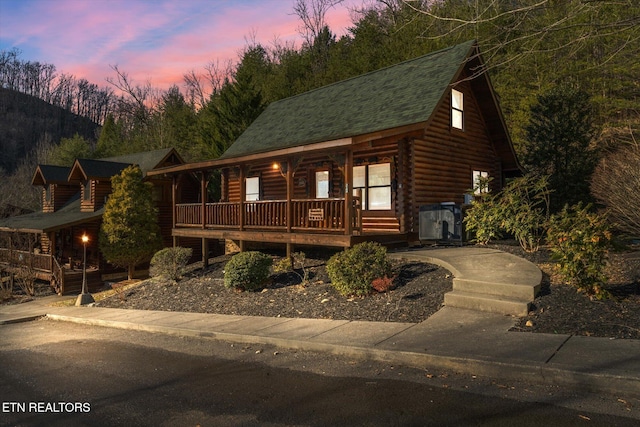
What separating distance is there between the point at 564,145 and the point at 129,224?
2098 centimetres

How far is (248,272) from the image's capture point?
11.6 meters

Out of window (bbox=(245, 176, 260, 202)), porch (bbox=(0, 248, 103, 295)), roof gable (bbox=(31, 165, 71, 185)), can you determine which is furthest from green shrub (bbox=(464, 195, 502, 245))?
roof gable (bbox=(31, 165, 71, 185))

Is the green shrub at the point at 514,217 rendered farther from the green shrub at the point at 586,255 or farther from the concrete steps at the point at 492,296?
the concrete steps at the point at 492,296

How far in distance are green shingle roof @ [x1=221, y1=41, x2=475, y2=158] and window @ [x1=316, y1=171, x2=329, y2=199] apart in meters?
1.59

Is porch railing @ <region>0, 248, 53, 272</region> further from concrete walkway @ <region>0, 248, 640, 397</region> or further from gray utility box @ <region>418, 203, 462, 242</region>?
gray utility box @ <region>418, 203, 462, 242</region>

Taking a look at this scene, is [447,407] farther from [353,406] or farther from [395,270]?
[395,270]

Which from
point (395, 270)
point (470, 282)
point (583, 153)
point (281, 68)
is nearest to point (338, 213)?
point (395, 270)

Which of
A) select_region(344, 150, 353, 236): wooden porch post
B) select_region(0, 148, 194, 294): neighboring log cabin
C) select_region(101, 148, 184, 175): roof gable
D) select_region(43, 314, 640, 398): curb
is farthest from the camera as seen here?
select_region(101, 148, 184, 175): roof gable

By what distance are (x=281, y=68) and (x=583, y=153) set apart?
113 ft

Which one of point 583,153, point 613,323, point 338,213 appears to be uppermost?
point 583,153

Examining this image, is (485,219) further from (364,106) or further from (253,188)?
(253,188)

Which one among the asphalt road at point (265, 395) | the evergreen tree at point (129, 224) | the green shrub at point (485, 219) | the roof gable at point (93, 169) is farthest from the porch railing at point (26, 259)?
the green shrub at point (485, 219)

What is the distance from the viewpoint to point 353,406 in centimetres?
461

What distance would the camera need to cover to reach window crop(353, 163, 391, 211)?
14938 millimetres
